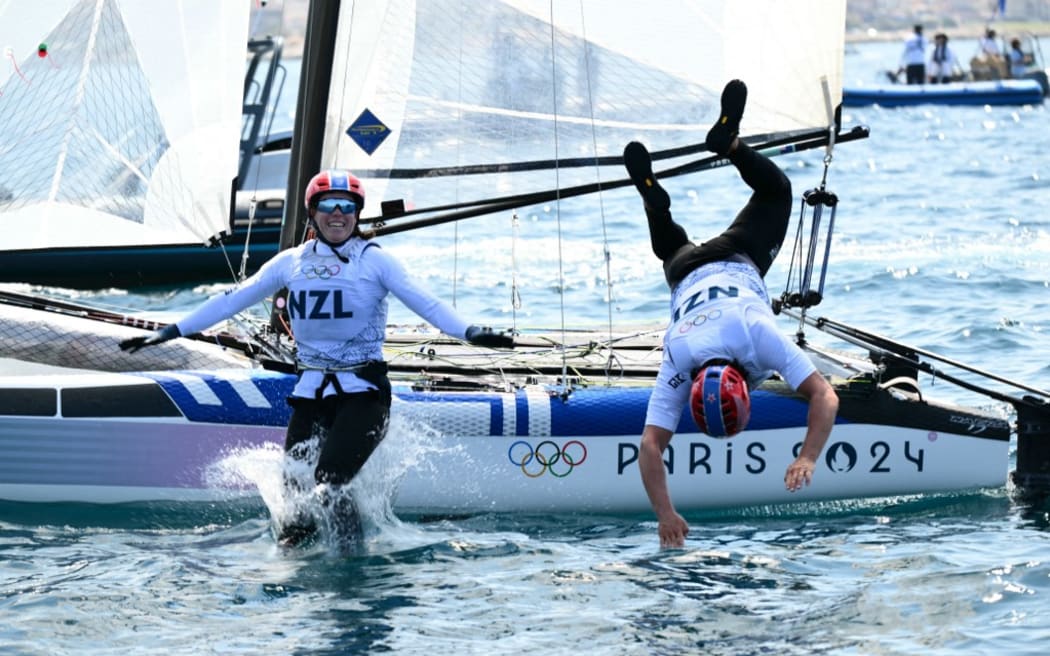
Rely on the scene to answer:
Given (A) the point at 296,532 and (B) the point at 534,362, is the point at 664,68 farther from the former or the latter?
(A) the point at 296,532

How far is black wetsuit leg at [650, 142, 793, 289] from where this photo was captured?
8.05 m

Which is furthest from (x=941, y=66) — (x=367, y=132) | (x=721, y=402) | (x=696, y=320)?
(x=721, y=402)

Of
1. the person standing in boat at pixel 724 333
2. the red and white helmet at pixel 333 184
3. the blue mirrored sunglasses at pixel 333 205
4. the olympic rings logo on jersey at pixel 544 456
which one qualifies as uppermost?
the red and white helmet at pixel 333 184

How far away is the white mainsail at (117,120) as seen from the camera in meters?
9.66

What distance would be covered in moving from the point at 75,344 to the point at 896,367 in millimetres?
4624

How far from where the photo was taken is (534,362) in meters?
9.59

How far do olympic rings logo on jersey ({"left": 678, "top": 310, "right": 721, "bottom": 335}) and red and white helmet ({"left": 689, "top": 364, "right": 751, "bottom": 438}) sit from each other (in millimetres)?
510

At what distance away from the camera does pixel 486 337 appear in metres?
7.50

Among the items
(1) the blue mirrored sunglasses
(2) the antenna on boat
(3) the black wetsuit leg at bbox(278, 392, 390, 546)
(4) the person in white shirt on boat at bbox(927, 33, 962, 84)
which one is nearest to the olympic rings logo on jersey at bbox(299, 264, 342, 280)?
(1) the blue mirrored sunglasses

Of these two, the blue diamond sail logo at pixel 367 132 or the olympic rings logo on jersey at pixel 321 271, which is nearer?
the olympic rings logo on jersey at pixel 321 271

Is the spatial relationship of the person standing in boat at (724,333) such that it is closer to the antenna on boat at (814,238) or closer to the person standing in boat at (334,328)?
the antenna on boat at (814,238)

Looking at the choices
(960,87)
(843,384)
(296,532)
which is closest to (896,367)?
(843,384)

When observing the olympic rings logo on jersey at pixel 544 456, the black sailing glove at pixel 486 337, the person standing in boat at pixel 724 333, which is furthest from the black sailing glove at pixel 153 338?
the person standing in boat at pixel 724 333

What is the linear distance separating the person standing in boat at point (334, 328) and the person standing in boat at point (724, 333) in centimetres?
114
